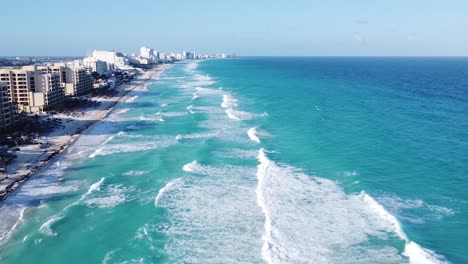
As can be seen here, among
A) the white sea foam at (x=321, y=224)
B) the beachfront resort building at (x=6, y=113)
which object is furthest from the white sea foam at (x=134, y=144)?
the white sea foam at (x=321, y=224)

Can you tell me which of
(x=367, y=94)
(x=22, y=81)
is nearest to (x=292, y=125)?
(x=367, y=94)

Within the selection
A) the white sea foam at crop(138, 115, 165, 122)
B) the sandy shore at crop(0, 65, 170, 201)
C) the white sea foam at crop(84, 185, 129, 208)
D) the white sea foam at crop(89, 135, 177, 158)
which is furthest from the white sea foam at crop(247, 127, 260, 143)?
the sandy shore at crop(0, 65, 170, 201)

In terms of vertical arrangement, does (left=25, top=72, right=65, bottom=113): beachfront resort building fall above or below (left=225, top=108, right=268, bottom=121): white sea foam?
above

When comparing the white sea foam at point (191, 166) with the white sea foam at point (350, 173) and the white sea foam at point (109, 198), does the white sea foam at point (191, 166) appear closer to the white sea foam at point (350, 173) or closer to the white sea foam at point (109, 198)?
the white sea foam at point (109, 198)

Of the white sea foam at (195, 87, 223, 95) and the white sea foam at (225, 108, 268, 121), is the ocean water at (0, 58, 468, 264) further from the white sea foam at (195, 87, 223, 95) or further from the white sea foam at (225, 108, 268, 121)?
the white sea foam at (195, 87, 223, 95)

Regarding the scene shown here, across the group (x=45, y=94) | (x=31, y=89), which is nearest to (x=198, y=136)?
(x=45, y=94)
